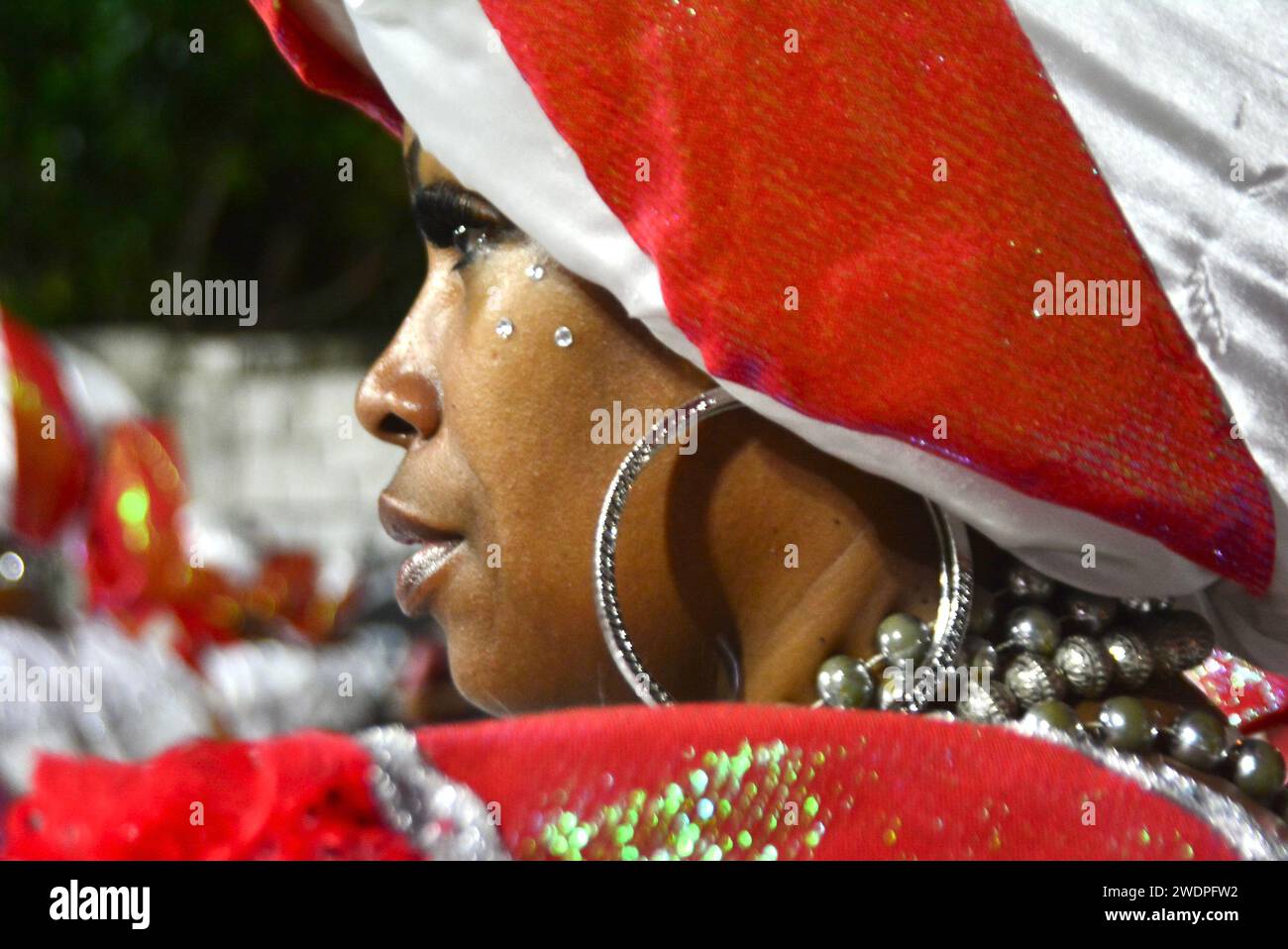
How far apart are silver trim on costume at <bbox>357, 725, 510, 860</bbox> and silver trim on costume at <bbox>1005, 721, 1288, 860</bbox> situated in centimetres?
38

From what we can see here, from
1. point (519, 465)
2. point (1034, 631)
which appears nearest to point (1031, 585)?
point (1034, 631)

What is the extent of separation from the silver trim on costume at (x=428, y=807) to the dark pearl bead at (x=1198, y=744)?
0.63 meters

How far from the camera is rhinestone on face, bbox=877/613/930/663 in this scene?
1188mm

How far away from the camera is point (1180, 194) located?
1089 mm

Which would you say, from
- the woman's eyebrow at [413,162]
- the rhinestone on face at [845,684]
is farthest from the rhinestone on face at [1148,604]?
the woman's eyebrow at [413,162]

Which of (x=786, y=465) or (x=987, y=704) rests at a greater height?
(x=786, y=465)

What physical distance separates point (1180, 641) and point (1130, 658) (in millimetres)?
53

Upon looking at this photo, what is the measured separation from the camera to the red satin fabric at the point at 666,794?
2.71 ft

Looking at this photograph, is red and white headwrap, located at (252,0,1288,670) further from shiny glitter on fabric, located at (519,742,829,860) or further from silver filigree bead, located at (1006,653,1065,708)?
shiny glitter on fabric, located at (519,742,829,860)

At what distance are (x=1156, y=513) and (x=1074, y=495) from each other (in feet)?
0.22

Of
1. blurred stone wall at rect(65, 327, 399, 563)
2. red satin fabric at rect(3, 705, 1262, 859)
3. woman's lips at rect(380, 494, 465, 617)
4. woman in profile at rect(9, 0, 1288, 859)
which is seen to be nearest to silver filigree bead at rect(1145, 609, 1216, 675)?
woman in profile at rect(9, 0, 1288, 859)

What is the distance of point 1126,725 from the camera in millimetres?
1177

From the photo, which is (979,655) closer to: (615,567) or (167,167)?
(615,567)

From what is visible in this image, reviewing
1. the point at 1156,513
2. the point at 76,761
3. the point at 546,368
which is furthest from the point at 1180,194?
the point at 76,761
